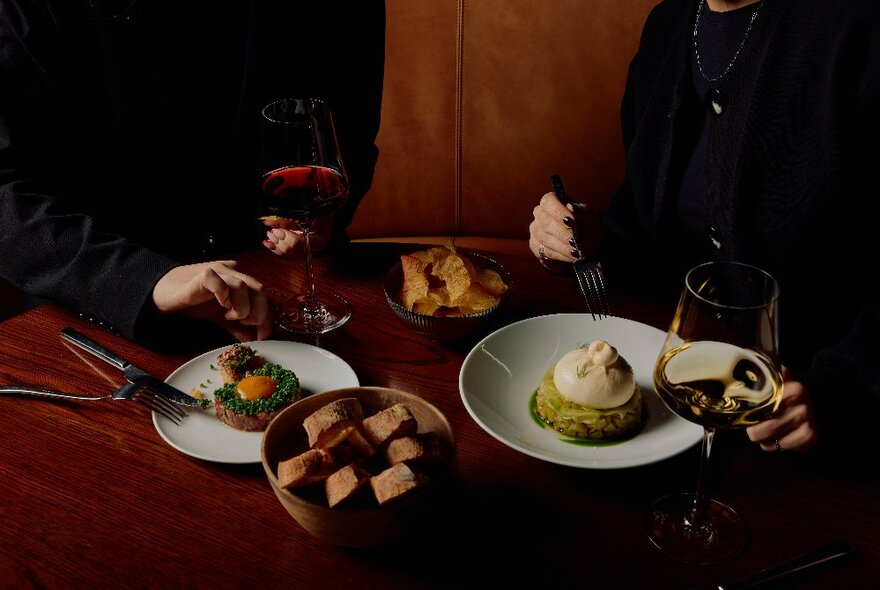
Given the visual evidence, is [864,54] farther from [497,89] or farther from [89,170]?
[89,170]

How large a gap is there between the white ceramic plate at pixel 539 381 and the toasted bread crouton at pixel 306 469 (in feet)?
0.74

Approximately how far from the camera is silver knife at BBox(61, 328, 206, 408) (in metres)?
1.04

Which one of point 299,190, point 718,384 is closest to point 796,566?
point 718,384

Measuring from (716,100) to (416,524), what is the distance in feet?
3.41

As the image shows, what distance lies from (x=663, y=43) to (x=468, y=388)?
101cm

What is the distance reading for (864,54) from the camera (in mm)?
1241

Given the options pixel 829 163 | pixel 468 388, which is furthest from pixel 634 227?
pixel 468 388

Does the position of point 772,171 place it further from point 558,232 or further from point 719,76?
point 558,232

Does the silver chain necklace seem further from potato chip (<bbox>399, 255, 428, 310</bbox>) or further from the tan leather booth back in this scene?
potato chip (<bbox>399, 255, 428, 310</bbox>)

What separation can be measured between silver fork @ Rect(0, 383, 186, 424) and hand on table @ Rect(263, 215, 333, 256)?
1.38 feet

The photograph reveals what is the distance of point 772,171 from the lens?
138 cm

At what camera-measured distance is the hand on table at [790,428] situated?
3.05 feet

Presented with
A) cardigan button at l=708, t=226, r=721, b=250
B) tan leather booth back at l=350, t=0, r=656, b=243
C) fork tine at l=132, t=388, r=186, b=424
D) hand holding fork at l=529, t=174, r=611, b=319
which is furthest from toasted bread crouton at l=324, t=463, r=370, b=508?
tan leather booth back at l=350, t=0, r=656, b=243

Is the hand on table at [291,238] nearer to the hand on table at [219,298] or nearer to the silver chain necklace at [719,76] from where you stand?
the hand on table at [219,298]
